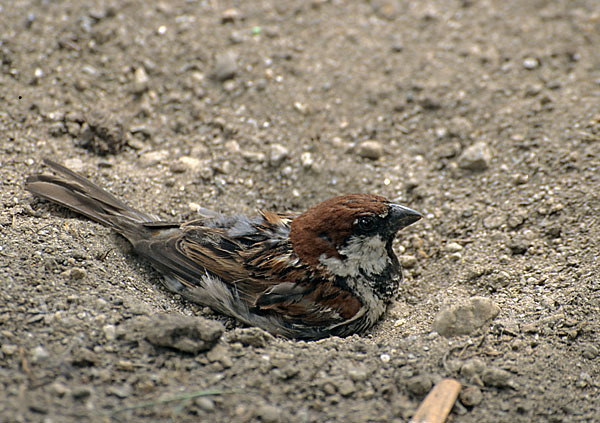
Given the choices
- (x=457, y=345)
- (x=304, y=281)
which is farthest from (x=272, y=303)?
(x=457, y=345)

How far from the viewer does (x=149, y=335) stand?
3209 millimetres

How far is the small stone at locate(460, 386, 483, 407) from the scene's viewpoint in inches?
122

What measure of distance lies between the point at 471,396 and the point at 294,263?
1.53 metres

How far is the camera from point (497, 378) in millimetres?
3193

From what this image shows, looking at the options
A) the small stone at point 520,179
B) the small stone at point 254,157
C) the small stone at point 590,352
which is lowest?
the small stone at point 520,179

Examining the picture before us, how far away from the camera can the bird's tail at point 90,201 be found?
445 cm

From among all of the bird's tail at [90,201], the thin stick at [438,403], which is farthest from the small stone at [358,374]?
the bird's tail at [90,201]

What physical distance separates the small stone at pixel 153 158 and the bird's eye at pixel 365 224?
2097 millimetres

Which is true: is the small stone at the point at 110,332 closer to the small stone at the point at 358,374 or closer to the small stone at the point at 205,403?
the small stone at the point at 205,403

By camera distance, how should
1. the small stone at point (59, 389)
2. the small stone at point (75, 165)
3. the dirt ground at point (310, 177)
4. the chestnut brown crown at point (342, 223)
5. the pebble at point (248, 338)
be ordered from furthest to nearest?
the small stone at point (75, 165)
the chestnut brown crown at point (342, 223)
the pebble at point (248, 338)
the dirt ground at point (310, 177)
the small stone at point (59, 389)

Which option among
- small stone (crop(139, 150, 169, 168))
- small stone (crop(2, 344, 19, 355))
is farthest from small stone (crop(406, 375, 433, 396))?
small stone (crop(139, 150, 169, 168))

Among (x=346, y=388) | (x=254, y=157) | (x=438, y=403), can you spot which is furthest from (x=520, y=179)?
(x=346, y=388)

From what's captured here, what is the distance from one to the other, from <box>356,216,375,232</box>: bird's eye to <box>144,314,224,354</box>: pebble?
134 cm

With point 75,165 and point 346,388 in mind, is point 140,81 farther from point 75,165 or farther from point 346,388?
point 346,388
